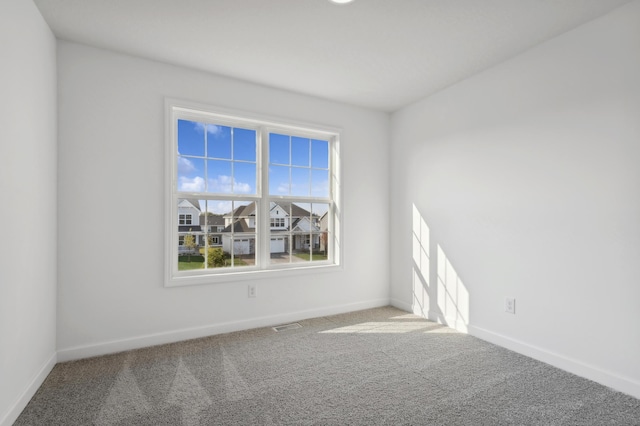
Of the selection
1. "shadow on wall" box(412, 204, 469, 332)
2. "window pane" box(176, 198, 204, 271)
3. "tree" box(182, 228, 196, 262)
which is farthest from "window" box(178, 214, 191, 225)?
"shadow on wall" box(412, 204, 469, 332)

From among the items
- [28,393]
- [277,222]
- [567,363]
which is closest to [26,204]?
[28,393]

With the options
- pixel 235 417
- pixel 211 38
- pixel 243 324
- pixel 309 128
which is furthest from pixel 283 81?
pixel 235 417

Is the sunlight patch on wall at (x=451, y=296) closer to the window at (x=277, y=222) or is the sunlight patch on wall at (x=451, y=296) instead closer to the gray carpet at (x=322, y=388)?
the gray carpet at (x=322, y=388)

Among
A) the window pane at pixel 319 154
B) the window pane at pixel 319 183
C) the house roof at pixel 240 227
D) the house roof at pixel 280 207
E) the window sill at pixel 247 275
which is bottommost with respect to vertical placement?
the window sill at pixel 247 275

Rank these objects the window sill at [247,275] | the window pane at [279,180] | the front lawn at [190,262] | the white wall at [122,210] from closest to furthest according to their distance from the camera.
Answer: the white wall at [122,210]
the window sill at [247,275]
the front lawn at [190,262]
the window pane at [279,180]

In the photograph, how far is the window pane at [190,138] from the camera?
10.3ft

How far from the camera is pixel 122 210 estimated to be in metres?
2.73

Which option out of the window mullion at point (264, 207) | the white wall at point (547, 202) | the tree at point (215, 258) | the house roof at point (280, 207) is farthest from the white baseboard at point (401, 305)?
the tree at point (215, 258)

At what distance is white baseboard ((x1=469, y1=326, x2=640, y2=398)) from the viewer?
82.5 inches

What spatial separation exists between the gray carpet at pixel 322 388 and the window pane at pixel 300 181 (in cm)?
166

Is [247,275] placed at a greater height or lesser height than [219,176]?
lesser

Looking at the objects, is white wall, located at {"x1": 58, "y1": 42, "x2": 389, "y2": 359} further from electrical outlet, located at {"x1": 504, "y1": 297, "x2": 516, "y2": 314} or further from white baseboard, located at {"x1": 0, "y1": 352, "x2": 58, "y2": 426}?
electrical outlet, located at {"x1": 504, "y1": 297, "x2": 516, "y2": 314}

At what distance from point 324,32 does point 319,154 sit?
1640 millimetres

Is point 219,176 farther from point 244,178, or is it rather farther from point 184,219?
point 184,219
